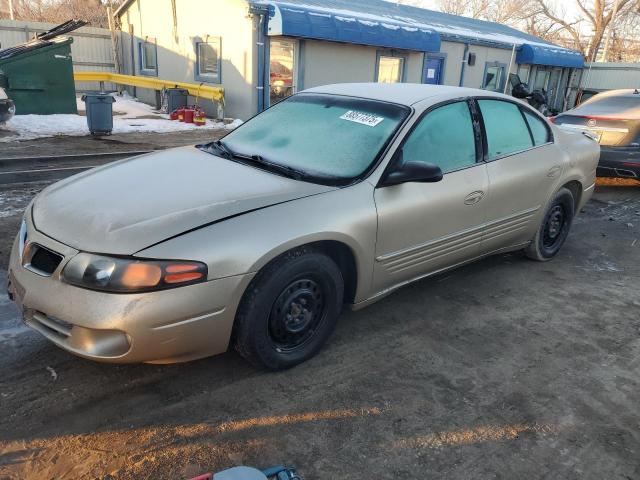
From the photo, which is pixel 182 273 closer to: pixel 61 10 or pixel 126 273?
pixel 126 273

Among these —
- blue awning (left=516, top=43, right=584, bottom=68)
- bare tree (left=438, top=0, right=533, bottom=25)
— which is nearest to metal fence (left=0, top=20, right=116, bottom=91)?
blue awning (left=516, top=43, right=584, bottom=68)

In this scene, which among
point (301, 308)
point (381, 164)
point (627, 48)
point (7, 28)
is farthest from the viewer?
point (627, 48)

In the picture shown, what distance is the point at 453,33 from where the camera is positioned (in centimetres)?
1636

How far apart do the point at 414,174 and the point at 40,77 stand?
1105cm

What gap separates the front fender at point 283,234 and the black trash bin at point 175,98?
11.7 meters

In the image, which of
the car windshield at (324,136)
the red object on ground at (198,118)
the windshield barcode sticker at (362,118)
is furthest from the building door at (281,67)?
the windshield barcode sticker at (362,118)

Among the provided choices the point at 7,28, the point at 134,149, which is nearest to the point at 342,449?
the point at 134,149

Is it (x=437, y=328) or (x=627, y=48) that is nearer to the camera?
(x=437, y=328)

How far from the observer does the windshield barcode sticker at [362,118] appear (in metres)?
3.40

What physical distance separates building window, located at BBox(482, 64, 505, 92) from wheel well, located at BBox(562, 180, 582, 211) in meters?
14.4

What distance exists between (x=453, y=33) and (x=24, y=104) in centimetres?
1249

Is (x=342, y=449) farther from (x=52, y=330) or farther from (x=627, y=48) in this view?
(x=627, y=48)

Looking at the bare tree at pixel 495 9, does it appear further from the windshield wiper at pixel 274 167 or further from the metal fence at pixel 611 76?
the windshield wiper at pixel 274 167

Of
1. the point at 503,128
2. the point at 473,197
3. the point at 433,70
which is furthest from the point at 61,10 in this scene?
the point at 473,197
